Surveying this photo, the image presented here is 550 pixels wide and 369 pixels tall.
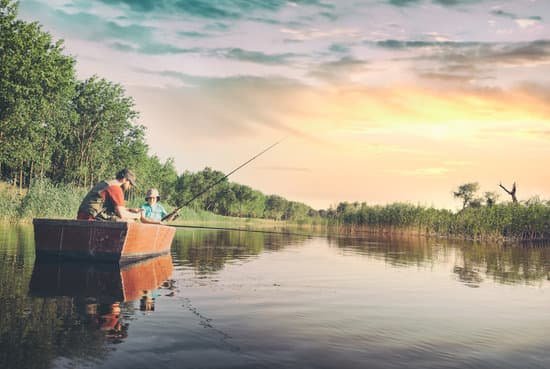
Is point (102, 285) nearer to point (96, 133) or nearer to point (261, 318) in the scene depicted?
point (261, 318)

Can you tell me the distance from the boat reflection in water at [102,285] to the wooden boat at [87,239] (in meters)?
0.22

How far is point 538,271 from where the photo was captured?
14602 millimetres

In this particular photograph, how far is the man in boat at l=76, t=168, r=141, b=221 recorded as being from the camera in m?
11.8

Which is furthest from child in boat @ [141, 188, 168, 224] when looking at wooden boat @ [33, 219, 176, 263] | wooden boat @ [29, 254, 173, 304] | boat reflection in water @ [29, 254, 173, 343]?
wooden boat @ [33, 219, 176, 263]

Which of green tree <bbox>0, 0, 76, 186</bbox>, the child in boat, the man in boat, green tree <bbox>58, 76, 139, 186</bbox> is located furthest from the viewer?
green tree <bbox>58, 76, 139, 186</bbox>

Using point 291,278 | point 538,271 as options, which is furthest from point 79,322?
point 538,271

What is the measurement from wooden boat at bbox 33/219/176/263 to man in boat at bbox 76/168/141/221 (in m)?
0.38

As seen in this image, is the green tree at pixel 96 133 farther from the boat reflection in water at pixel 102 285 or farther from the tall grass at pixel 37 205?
the boat reflection in water at pixel 102 285

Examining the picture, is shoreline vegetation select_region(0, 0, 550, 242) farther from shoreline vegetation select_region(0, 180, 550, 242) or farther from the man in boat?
the man in boat

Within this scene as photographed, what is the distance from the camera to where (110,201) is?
12117mm

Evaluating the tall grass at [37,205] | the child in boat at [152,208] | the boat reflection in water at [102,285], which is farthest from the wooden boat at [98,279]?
the tall grass at [37,205]

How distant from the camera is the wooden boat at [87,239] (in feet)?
37.7

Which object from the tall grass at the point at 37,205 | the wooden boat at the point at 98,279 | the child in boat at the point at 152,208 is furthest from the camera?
the tall grass at the point at 37,205

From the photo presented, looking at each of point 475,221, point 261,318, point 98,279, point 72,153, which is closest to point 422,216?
point 475,221
